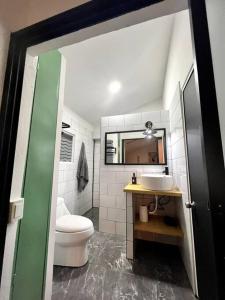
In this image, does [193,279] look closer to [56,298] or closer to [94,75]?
[56,298]

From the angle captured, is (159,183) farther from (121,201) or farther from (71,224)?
(71,224)

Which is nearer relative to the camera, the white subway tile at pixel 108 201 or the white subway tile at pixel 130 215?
the white subway tile at pixel 130 215

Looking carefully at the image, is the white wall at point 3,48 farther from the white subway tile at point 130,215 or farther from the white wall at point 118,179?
the white wall at point 118,179

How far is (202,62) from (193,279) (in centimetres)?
173

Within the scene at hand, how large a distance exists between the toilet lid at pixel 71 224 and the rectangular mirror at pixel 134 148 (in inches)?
44.9

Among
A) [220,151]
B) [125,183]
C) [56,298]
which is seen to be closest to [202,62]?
[220,151]

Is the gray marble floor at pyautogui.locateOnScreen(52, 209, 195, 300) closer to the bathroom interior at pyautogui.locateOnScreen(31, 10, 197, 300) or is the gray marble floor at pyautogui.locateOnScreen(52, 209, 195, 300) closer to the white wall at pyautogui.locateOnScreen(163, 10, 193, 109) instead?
the bathroom interior at pyautogui.locateOnScreen(31, 10, 197, 300)

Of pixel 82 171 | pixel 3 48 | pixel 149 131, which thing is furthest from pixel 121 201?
pixel 3 48

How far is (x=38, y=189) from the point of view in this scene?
3.22 feet

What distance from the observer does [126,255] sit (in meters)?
1.75

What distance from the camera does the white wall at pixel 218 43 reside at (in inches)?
15.8

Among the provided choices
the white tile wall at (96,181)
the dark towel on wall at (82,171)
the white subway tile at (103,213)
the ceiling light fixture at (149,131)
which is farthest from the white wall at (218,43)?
the white tile wall at (96,181)

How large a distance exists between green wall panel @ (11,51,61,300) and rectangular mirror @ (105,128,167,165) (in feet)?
5.12

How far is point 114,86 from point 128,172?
1.57 meters
